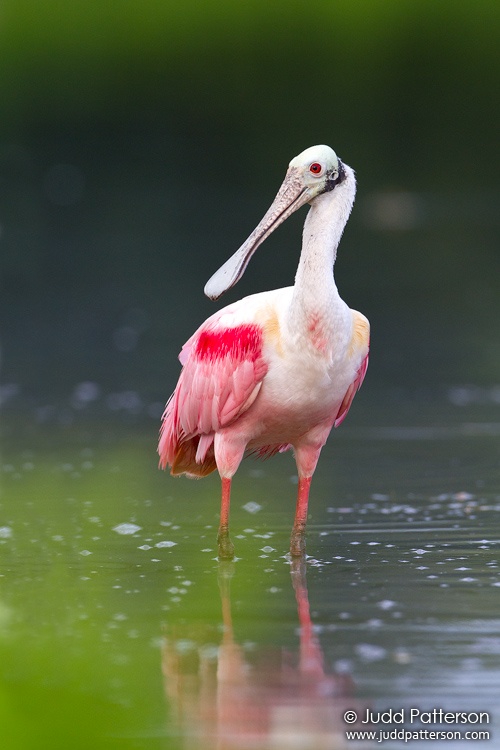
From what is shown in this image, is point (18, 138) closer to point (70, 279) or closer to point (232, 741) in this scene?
point (70, 279)

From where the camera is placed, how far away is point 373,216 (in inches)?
1048

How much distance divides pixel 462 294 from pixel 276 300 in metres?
10.9

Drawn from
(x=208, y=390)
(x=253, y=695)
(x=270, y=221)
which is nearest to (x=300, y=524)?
(x=208, y=390)

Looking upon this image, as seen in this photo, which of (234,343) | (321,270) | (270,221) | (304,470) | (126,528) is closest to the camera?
(321,270)

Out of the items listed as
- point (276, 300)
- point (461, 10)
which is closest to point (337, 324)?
point (276, 300)

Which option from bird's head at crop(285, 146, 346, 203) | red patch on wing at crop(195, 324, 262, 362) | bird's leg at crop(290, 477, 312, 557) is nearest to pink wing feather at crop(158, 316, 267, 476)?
red patch on wing at crop(195, 324, 262, 362)

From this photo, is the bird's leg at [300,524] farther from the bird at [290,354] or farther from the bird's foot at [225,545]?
the bird's foot at [225,545]

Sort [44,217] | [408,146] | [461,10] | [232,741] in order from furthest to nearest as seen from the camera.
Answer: [461,10] < [408,146] < [44,217] < [232,741]

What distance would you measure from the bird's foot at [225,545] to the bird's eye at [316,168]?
1.50m

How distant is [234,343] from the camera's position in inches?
252

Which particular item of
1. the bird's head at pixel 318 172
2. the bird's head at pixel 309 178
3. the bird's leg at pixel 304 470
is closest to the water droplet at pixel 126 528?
the bird's leg at pixel 304 470

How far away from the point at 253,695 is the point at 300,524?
6.96 ft

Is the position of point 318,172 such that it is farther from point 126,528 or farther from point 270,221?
point 126,528

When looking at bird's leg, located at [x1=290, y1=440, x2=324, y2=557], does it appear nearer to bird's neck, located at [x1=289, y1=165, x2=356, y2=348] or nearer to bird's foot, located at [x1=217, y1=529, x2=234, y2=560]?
bird's foot, located at [x1=217, y1=529, x2=234, y2=560]
